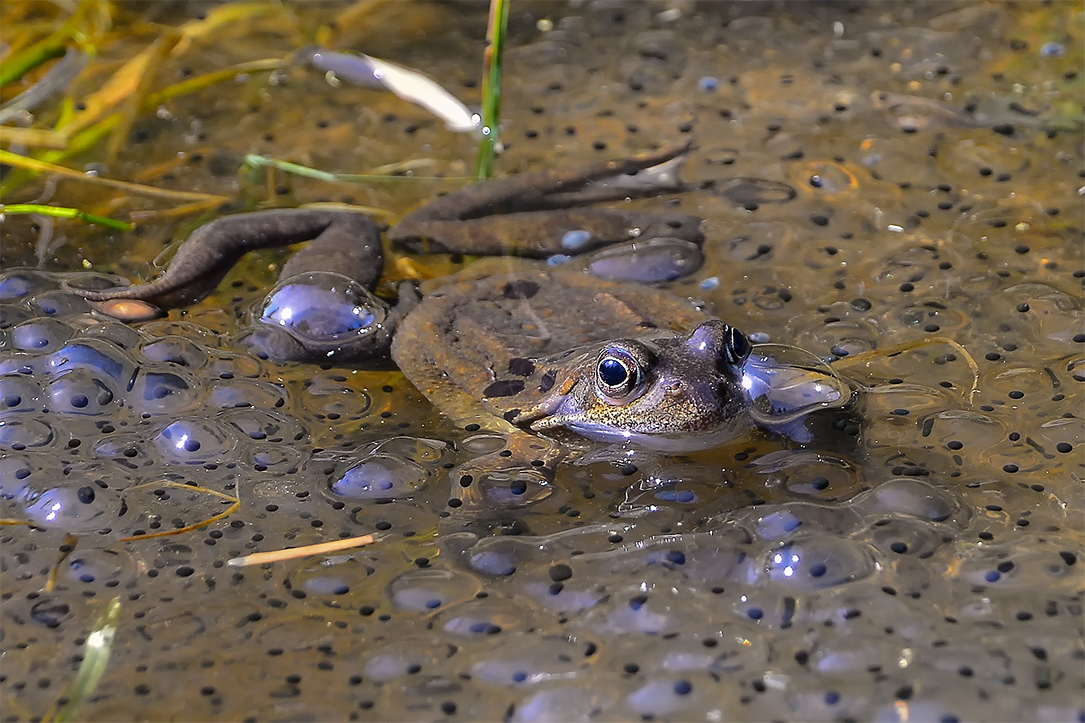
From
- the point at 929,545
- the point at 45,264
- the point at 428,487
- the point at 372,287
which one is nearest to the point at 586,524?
the point at 428,487

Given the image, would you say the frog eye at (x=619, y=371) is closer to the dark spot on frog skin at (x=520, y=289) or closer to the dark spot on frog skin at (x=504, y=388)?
the dark spot on frog skin at (x=504, y=388)

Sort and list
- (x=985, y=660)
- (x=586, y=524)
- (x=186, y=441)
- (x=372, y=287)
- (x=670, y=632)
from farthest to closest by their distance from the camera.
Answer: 1. (x=372, y=287)
2. (x=186, y=441)
3. (x=586, y=524)
4. (x=670, y=632)
5. (x=985, y=660)

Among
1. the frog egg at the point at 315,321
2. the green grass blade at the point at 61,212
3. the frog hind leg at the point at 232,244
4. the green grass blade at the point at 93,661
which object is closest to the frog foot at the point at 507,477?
the frog egg at the point at 315,321

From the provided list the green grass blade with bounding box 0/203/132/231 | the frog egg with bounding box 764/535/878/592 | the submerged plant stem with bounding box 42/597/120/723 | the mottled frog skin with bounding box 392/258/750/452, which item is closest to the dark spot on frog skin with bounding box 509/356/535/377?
the mottled frog skin with bounding box 392/258/750/452

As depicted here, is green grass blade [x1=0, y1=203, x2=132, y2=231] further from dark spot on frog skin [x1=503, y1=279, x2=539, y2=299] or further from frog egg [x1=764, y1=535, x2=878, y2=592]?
frog egg [x1=764, y1=535, x2=878, y2=592]

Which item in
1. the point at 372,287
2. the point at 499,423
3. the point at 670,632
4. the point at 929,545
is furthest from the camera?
the point at 372,287

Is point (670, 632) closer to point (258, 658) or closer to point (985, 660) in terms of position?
point (985, 660)

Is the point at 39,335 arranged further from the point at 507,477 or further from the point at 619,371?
the point at 619,371

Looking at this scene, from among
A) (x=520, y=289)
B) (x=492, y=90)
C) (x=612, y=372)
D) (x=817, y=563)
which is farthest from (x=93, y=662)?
(x=492, y=90)
